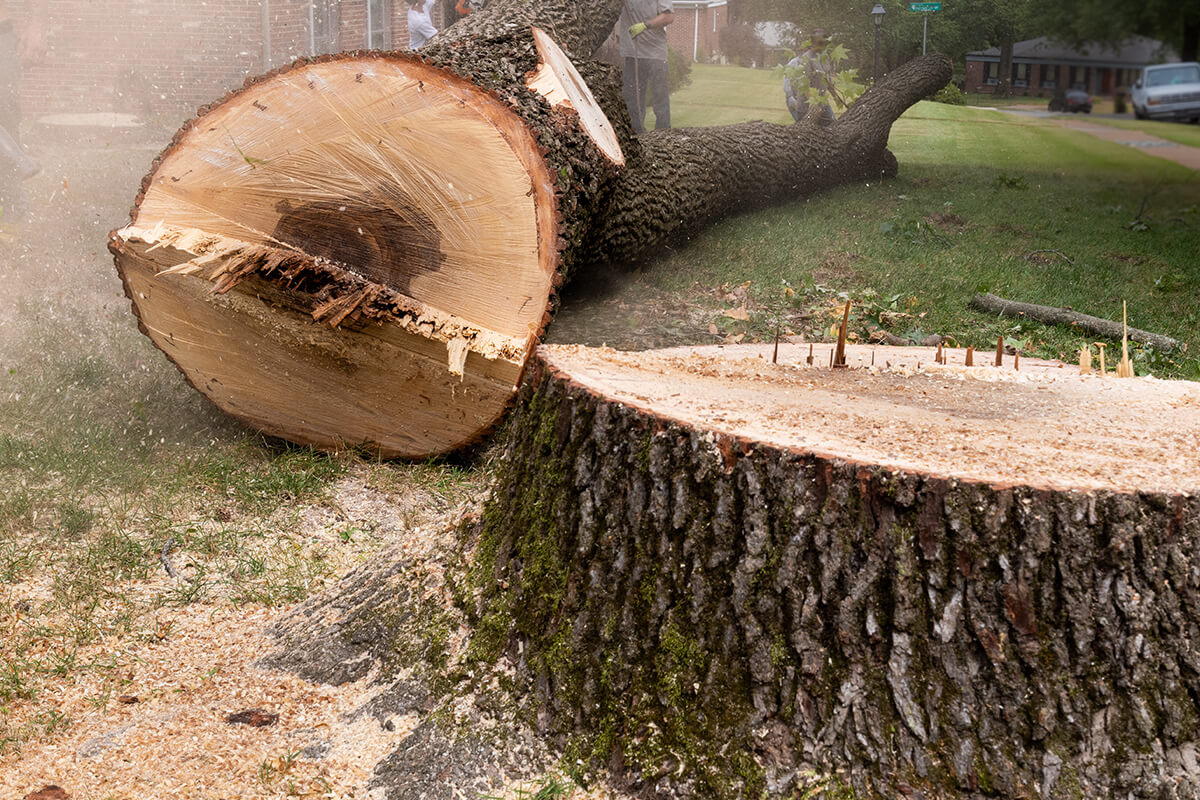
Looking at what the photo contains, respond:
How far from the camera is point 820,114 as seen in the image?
6805 mm

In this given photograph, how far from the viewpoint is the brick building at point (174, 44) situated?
965 cm

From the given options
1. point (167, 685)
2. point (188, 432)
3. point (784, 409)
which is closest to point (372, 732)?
point (167, 685)

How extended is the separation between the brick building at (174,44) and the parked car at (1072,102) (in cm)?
658

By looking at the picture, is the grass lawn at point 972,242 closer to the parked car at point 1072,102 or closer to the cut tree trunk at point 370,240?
the parked car at point 1072,102

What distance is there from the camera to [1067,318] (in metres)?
5.18

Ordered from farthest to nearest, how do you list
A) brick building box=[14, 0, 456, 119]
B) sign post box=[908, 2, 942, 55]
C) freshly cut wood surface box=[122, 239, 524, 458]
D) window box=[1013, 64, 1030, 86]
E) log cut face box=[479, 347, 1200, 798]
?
1. brick building box=[14, 0, 456, 119]
2. sign post box=[908, 2, 942, 55]
3. window box=[1013, 64, 1030, 86]
4. freshly cut wood surface box=[122, 239, 524, 458]
5. log cut face box=[479, 347, 1200, 798]

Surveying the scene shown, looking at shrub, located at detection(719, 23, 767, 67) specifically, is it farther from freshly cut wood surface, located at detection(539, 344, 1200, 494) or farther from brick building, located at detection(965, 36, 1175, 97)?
freshly cut wood surface, located at detection(539, 344, 1200, 494)

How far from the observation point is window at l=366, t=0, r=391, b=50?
397 inches

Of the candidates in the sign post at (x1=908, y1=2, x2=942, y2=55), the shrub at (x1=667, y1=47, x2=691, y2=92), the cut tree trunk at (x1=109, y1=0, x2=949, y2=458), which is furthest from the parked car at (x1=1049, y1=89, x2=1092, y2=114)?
the cut tree trunk at (x1=109, y1=0, x2=949, y2=458)

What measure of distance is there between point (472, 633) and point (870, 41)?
4.92m

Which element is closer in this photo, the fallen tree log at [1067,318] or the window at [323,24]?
the fallen tree log at [1067,318]

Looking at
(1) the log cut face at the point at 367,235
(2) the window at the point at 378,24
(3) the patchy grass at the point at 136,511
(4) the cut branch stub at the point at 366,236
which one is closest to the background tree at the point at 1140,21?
(1) the log cut face at the point at 367,235

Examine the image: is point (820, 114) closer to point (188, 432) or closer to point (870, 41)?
point (870, 41)

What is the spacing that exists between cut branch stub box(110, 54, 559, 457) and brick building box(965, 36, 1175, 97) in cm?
264
